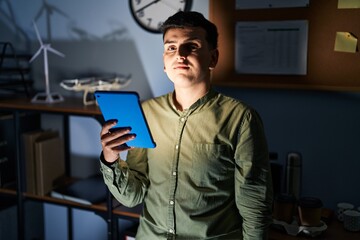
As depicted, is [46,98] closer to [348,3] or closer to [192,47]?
[192,47]

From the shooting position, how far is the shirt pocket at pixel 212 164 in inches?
57.3

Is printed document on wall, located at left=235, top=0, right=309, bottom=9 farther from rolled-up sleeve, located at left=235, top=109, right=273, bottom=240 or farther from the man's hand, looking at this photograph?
the man's hand

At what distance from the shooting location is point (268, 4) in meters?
1.93

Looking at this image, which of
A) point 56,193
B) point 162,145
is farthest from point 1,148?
point 162,145

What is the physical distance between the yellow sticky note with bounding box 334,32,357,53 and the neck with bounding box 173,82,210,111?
69cm

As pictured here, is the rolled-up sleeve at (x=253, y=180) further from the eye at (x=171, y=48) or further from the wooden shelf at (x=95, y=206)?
the wooden shelf at (x=95, y=206)

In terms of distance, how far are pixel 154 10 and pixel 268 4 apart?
59 cm

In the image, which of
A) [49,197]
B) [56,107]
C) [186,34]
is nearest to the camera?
[186,34]

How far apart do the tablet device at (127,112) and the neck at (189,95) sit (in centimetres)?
23

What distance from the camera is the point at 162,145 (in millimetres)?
1558

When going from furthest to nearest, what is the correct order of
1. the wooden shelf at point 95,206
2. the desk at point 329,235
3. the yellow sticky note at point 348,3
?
the wooden shelf at point 95,206
the yellow sticky note at point 348,3
the desk at point 329,235

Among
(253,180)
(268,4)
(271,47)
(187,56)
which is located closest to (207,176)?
(253,180)

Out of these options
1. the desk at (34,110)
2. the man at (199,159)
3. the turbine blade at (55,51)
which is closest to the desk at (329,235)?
the man at (199,159)

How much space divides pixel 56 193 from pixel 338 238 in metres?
1.41
